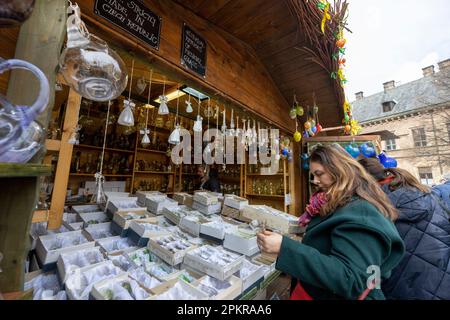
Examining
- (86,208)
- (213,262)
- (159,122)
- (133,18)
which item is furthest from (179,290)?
(159,122)

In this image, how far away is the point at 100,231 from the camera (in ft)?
4.42

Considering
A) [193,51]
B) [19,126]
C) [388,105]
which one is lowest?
[19,126]

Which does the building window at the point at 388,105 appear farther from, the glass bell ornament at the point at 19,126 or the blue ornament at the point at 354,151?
the glass bell ornament at the point at 19,126

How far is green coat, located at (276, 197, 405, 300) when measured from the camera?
0.66 meters

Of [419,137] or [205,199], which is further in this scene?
[419,137]

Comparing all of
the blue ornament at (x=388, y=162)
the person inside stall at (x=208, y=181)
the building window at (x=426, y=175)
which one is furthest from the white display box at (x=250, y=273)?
the building window at (x=426, y=175)

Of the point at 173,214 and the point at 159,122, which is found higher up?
the point at 159,122

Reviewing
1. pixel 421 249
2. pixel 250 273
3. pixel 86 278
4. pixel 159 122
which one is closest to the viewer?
pixel 86 278

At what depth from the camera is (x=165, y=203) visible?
181 centimetres

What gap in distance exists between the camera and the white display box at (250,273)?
3.28ft

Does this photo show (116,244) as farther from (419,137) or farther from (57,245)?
(419,137)

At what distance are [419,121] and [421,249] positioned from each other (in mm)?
18094

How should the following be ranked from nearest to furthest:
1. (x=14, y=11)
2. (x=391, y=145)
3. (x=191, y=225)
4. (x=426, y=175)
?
(x=14, y=11) < (x=191, y=225) < (x=426, y=175) < (x=391, y=145)
